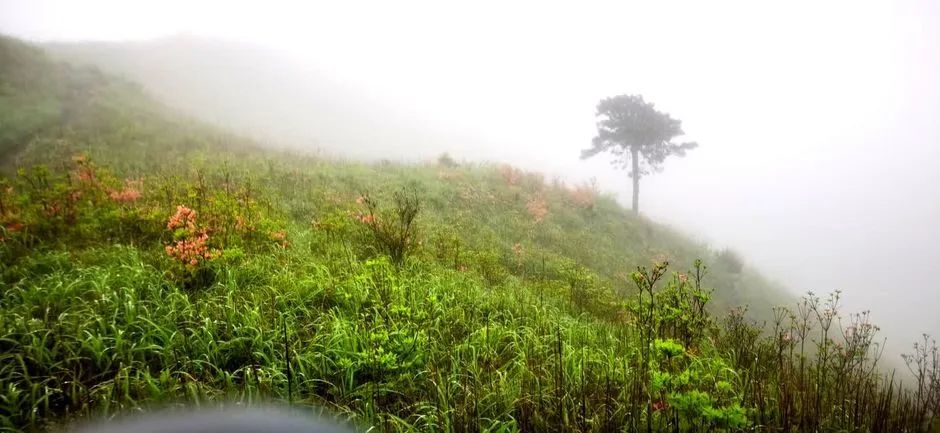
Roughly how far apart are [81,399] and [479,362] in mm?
2607

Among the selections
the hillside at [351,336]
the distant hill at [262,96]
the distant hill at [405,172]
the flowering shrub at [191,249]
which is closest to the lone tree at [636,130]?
the distant hill at [405,172]

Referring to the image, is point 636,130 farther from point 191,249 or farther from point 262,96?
point 262,96

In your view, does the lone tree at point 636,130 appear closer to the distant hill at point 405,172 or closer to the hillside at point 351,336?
the distant hill at point 405,172

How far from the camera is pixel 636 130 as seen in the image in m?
24.5

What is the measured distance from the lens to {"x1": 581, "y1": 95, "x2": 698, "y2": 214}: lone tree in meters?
24.5

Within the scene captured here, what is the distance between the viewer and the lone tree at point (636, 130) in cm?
2445

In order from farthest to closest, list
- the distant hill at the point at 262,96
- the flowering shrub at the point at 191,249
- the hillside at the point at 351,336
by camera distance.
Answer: the distant hill at the point at 262,96
the flowering shrub at the point at 191,249
the hillside at the point at 351,336

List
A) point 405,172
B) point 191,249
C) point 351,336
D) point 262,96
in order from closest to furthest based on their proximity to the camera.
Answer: point 351,336, point 191,249, point 405,172, point 262,96

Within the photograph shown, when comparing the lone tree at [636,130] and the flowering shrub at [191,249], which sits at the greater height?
the lone tree at [636,130]

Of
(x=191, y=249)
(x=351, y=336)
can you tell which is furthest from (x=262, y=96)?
(x=351, y=336)

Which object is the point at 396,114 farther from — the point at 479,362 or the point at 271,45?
the point at 479,362

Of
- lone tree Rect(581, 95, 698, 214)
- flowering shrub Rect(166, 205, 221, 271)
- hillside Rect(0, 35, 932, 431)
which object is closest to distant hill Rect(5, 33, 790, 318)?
hillside Rect(0, 35, 932, 431)

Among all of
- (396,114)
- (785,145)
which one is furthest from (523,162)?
(785,145)

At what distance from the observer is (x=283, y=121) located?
3166 centimetres
